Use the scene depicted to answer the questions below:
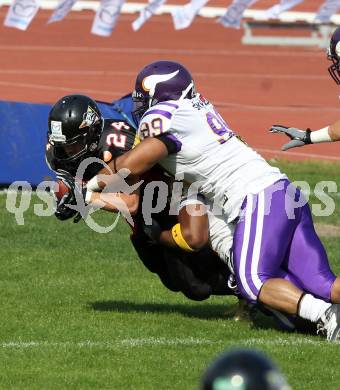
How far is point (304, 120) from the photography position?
18.1 m

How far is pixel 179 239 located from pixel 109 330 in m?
0.65

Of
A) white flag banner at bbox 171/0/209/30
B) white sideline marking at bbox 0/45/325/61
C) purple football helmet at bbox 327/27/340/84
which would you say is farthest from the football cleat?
white sideline marking at bbox 0/45/325/61

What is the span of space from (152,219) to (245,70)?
18.7m

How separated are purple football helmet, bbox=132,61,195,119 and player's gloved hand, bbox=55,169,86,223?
620mm

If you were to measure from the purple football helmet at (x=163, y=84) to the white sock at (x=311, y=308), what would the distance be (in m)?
1.37

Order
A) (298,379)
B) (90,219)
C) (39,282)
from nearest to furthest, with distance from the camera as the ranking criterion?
(298,379), (39,282), (90,219)

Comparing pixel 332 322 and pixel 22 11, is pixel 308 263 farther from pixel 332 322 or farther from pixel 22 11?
pixel 22 11

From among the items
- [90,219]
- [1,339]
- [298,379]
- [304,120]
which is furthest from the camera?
[304,120]

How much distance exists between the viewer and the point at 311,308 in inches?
247

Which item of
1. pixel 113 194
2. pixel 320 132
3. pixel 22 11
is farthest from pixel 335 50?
pixel 22 11

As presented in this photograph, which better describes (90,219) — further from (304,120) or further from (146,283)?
(304,120)

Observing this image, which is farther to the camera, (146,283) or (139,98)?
(146,283)

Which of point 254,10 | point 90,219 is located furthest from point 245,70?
point 90,219

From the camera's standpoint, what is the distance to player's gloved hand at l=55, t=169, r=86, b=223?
6.67 m
